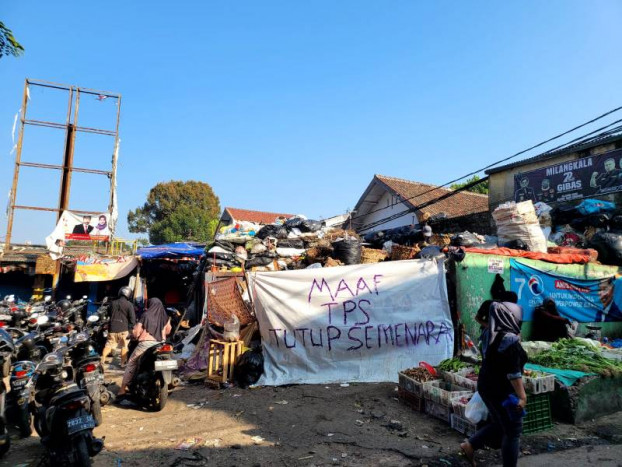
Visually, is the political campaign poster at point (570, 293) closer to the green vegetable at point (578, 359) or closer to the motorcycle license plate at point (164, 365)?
the green vegetable at point (578, 359)

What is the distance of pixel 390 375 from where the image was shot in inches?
265

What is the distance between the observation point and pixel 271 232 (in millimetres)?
11180

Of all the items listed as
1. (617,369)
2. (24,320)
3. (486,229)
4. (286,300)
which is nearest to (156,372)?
(286,300)

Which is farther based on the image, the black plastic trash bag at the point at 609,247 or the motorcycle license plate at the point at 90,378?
the black plastic trash bag at the point at 609,247

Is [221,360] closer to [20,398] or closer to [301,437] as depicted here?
[301,437]

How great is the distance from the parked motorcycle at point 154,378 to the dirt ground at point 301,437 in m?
0.16

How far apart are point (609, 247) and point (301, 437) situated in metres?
8.34

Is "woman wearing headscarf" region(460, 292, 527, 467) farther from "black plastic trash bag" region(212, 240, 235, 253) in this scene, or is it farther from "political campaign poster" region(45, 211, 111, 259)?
"political campaign poster" region(45, 211, 111, 259)

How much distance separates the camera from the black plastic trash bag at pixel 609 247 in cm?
895

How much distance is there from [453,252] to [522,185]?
857 centimetres

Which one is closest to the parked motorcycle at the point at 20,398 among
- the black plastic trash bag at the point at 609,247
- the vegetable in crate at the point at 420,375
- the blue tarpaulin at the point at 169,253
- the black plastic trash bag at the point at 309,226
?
the vegetable in crate at the point at 420,375

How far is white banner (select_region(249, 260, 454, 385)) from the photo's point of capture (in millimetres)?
6758

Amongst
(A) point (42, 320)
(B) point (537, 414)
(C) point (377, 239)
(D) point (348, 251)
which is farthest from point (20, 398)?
(C) point (377, 239)

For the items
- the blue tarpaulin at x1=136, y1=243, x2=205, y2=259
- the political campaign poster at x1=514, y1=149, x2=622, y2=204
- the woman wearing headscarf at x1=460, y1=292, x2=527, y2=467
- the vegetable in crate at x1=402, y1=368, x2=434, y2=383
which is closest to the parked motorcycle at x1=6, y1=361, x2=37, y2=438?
the vegetable in crate at x1=402, y1=368, x2=434, y2=383
